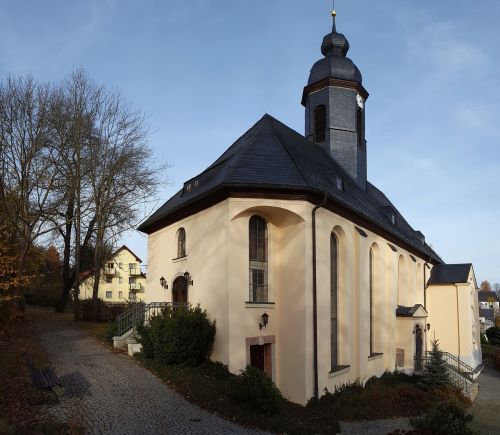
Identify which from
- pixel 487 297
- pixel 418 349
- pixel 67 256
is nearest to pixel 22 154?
pixel 67 256

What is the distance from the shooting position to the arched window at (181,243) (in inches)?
707

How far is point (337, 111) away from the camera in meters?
24.6

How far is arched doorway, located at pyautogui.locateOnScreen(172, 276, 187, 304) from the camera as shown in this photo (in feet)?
56.9

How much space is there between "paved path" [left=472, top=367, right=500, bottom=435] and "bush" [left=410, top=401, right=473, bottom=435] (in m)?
5.82

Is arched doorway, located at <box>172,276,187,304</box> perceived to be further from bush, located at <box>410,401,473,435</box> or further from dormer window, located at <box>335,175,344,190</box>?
bush, located at <box>410,401,473,435</box>

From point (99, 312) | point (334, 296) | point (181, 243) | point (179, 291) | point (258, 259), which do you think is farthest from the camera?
point (99, 312)

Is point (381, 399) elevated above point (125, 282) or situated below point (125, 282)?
below

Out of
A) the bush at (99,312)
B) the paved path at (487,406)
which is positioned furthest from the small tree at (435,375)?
the bush at (99,312)

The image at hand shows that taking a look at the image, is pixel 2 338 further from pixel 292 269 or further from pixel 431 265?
pixel 431 265

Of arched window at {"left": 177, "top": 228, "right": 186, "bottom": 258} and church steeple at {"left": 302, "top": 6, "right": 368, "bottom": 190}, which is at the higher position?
church steeple at {"left": 302, "top": 6, "right": 368, "bottom": 190}

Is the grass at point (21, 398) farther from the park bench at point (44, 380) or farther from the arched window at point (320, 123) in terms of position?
the arched window at point (320, 123)

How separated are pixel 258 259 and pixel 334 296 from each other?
3447 millimetres

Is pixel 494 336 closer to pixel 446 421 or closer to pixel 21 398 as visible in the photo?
pixel 446 421

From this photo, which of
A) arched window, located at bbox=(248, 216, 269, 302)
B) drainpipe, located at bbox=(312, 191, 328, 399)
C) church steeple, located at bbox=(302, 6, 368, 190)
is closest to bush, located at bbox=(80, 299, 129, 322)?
arched window, located at bbox=(248, 216, 269, 302)
